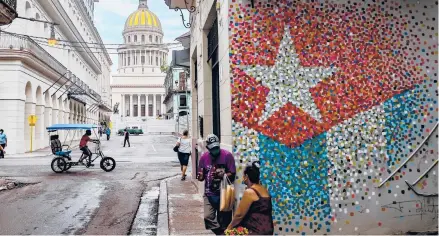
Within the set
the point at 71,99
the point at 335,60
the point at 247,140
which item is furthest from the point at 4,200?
the point at 71,99

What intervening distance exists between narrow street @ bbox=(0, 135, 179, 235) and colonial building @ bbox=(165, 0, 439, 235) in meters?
2.75

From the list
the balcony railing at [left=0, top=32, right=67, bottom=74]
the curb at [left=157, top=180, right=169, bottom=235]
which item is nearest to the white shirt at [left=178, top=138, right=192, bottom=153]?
the curb at [left=157, top=180, right=169, bottom=235]

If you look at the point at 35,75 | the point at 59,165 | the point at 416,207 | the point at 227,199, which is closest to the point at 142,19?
the point at 35,75

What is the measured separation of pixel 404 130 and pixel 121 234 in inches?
197

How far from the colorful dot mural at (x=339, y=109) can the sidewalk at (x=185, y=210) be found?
1.61 metres

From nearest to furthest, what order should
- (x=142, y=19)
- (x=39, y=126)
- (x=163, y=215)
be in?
1. (x=163, y=215)
2. (x=39, y=126)
3. (x=142, y=19)

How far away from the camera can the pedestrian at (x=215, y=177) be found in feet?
18.6

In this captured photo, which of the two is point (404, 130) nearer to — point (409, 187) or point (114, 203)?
point (409, 187)

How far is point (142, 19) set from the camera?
140000 mm

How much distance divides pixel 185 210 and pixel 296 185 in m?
3.10

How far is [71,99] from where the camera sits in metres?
46.2

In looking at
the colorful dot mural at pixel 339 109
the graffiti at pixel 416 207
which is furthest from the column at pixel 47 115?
the graffiti at pixel 416 207

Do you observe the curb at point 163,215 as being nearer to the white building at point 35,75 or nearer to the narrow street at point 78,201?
the narrow street at point 78,201

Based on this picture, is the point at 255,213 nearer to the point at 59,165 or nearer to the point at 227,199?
the point at 227,199
